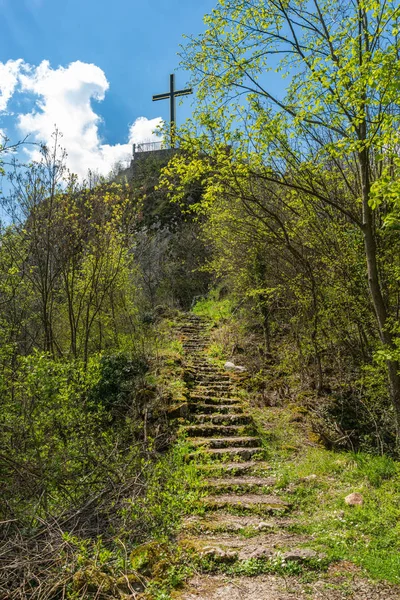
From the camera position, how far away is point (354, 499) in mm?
4547

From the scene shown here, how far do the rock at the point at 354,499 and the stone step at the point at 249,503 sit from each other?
69cm

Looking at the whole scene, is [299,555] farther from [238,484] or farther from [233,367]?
[233,367]

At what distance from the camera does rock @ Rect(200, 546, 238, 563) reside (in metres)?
3.52

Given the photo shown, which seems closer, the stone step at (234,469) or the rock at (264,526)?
the rock at (264,526)

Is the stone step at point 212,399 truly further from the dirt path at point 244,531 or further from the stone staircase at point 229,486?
the dirt path at point 244,531

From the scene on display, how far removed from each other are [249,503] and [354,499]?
3.99 feet

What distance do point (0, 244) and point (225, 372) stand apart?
6225mm

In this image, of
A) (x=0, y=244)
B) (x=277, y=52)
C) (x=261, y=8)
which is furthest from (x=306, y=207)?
(x=0, y=244)

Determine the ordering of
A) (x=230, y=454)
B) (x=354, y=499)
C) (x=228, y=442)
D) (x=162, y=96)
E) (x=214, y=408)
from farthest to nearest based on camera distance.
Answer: (x=162, y=96), (x=214, y=408), (x=228, y=442), (x=230, y=454), (x=354, y=499)

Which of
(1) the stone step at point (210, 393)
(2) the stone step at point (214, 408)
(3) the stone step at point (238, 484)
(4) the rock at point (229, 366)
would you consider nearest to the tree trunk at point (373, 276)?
(3) the stone step at point (238, 484)

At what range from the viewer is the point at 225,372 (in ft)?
33.7

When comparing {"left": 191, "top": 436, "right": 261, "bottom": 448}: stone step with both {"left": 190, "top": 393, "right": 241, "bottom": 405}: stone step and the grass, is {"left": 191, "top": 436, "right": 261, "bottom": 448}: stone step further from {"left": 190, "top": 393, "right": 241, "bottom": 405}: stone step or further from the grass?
{"left": 190, "top": 393, "right": 241, "bottom": 405}: stone step

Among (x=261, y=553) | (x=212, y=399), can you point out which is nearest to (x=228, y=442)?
(x=212, y=399)

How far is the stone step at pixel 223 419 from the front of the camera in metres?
7.62
